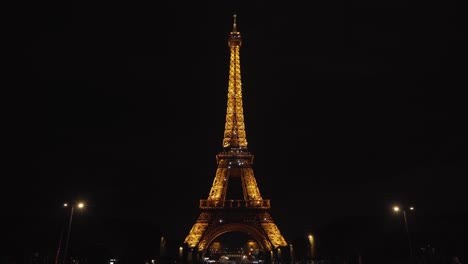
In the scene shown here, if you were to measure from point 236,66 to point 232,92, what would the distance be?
178 inches

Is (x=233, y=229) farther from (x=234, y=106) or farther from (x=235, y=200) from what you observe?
(x=234, y=106)

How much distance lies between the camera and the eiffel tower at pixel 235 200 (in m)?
68.3

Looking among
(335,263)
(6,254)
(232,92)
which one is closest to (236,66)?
(232,92)

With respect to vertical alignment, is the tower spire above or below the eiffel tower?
above

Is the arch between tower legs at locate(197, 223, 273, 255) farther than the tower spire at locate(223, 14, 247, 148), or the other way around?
the tower spire at locate(223, 14, 247, 148)

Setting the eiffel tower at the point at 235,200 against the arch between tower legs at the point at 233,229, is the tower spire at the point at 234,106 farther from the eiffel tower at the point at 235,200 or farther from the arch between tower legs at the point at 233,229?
the arch between tower legs at the point at 233,229

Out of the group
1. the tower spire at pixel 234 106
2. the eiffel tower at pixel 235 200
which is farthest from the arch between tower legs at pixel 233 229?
the tower spire at pixel 234 106

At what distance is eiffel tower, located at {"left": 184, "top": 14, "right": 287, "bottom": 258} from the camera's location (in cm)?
6831

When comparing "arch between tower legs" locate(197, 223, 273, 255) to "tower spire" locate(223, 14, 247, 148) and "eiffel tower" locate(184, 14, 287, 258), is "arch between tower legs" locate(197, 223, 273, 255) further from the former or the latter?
"tower spire" locate(223, 14, 247, 148)

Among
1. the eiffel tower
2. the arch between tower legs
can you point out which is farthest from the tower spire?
the arch between tower legs

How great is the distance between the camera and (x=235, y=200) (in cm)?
7125

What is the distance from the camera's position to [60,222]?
4597cm

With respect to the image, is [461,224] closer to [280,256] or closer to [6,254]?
[280,256]

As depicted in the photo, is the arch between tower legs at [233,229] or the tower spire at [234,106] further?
the tower spire at [234,106]
